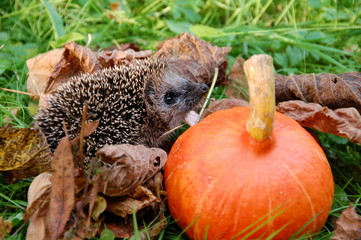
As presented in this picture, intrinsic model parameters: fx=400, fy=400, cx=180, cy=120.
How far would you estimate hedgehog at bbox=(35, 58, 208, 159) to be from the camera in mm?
3498

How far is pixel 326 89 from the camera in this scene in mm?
3695

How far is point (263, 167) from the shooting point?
2562 millimetres

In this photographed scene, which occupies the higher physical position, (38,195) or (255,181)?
(255,181)

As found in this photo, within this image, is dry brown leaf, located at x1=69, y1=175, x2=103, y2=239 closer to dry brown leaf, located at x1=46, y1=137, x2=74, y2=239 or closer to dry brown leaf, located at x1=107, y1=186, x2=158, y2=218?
dry brown leaf, located at x1=46, y1=137, x2=74, y2=239

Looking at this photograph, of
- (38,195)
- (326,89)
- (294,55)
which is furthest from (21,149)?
(294,55)

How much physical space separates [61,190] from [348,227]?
1.90m

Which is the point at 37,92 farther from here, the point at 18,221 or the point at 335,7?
the point at 335,7

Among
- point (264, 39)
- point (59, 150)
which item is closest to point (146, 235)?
point (59, 150)

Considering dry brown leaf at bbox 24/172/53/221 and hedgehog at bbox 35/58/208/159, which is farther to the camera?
hedgehog at bbox 35/58/208/159

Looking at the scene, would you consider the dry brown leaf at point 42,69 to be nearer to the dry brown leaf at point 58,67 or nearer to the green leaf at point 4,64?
the dry brown leaf at point 58,67

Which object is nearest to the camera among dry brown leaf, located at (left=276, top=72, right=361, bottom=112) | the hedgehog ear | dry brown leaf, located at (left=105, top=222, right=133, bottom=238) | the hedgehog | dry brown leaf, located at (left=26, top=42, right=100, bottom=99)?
dry brown leaf, located at (left=105, top=222, right=133, bottom=238)

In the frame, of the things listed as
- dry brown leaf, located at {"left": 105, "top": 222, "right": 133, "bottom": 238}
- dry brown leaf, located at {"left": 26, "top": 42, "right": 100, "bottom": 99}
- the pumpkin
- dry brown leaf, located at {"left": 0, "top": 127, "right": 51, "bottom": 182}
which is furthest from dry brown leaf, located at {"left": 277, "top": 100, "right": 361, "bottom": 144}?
dry brown leaf, located at {"left": 26, "top": 42, "right": 100, "bottom": 99}

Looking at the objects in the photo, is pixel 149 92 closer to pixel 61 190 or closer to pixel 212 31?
pixel 212 31

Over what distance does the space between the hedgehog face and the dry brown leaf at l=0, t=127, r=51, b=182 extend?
133cm
